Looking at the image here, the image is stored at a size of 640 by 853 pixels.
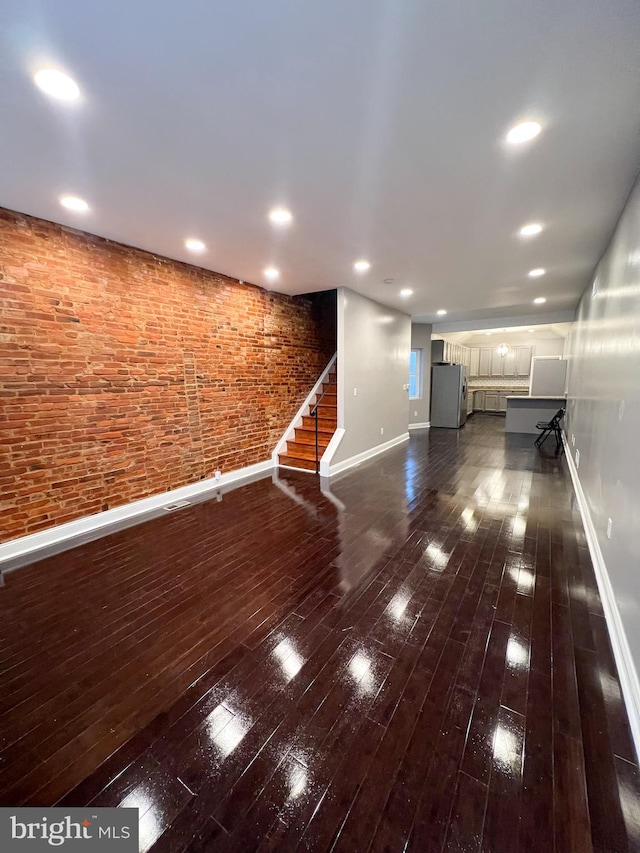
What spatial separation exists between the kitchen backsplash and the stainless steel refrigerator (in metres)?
3.45

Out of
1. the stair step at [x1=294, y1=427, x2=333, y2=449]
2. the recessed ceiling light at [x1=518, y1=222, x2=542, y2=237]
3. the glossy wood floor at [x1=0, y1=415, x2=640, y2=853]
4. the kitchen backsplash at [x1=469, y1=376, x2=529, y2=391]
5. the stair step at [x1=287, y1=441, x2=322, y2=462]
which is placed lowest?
the glossy wood floor at [x1=0, y1=415, x2=640, y2=853]

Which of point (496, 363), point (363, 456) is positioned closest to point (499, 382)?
point (496, 363)

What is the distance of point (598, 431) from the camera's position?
3.04m

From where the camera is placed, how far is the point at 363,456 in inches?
232

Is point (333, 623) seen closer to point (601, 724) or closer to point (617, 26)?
point (601, 724)

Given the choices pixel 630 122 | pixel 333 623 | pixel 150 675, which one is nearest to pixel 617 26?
pixel 630 122

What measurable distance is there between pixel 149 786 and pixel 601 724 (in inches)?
72.9

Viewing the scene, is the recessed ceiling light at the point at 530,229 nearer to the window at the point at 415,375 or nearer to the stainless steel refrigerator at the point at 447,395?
the window at the point at 415,375

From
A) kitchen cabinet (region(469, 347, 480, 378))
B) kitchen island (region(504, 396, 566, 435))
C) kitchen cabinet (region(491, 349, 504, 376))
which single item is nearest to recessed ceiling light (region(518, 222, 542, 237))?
kitchen island (region(504, 396, 566, 435))

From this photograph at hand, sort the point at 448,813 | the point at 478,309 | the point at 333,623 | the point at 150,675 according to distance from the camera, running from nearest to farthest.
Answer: the point at 448,813
the point at 150,675
the point at 333,623
the point at 478,309

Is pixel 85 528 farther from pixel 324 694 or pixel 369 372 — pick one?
pixel 369 372

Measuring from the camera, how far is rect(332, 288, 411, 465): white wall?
5176 millimetres

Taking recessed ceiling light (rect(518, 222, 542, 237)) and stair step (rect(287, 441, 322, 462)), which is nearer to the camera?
recessed ceiling light (rect(518, 222, 542, 237))

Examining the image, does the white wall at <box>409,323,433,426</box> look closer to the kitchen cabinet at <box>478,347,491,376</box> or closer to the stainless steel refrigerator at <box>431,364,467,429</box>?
the stainless steel refrigerator at <box>431,364,467,429</box>
